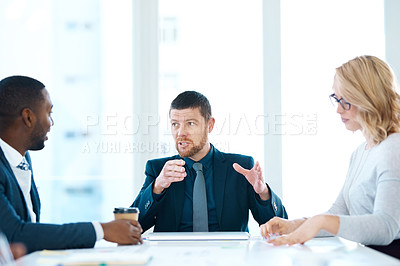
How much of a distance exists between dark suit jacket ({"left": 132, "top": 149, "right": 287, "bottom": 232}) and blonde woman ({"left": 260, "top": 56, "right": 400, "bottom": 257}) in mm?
431

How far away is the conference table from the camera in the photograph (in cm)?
132

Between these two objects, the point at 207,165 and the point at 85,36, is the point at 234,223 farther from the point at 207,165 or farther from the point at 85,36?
the point at 85,36

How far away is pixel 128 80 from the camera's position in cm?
350

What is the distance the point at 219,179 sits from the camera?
2.47m

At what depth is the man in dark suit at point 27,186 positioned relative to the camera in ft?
5.13

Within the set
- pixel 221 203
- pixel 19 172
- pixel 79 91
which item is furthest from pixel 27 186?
pixel 79 91

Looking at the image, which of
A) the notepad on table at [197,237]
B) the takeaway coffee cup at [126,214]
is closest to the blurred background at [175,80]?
the notepad on table at [197,237]

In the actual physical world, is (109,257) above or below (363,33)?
below

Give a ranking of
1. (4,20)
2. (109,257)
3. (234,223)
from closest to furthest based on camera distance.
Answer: (109,257) → (234,223) → (4,20)

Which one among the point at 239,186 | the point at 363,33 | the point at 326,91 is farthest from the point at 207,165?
the point at 363,33

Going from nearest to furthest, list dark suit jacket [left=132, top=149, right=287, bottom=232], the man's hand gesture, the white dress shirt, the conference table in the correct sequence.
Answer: the conference table → the white dress shirt → the man's hand gesture → dark suit jacket [left=132, top=149, right=287, bottom=232]

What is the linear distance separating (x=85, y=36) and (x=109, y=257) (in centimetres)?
248

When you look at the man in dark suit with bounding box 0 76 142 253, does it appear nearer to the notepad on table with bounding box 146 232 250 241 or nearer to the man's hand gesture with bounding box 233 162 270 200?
the notepad on table with bounding box 146 232 250 241

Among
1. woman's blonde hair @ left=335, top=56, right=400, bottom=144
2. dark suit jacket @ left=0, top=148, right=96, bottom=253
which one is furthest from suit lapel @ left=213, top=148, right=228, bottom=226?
dark suit jacket @ left=0, top=148, right=96, bottom=253
